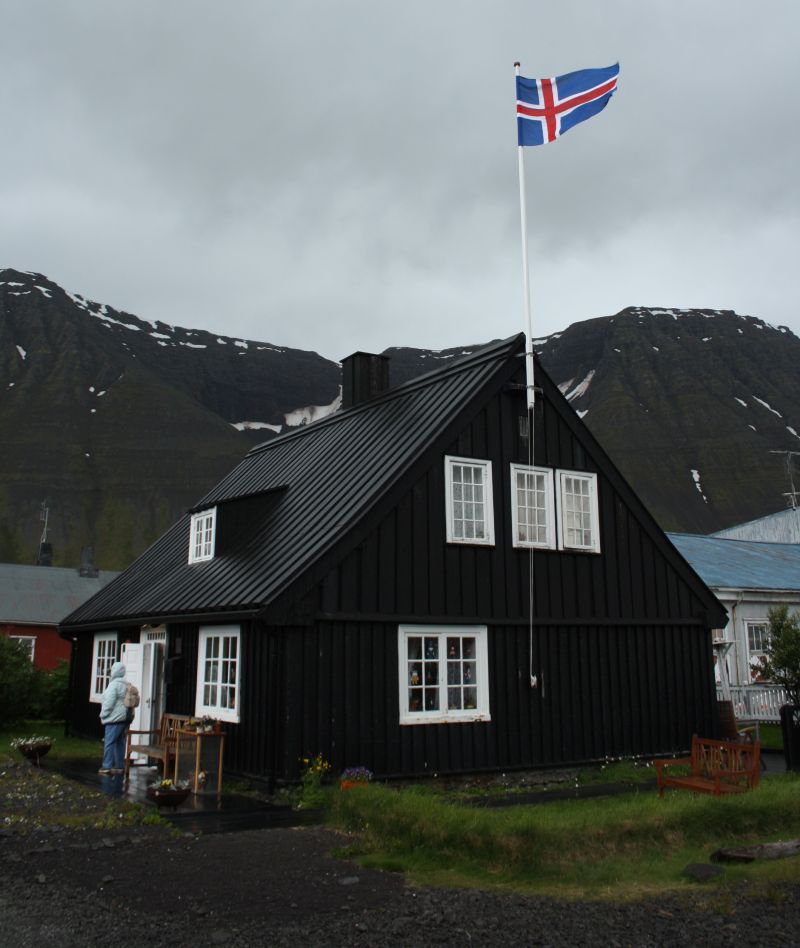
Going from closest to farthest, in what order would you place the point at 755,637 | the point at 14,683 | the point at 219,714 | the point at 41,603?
the point at 219,714, the point at 14,683, the point at 755,637, the point at 41,603

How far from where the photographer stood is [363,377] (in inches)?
778

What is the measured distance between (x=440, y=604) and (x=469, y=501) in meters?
1.83

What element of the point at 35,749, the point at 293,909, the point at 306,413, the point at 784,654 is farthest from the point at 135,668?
the point at 306,413

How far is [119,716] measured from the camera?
14500 mm

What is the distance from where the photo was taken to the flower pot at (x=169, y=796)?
11.4 meters

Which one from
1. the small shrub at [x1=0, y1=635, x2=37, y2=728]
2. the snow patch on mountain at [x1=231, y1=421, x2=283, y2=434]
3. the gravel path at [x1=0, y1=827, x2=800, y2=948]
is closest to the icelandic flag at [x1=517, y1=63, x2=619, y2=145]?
the gravel path at [x1=0, y1=827, x2=800, y2=948]

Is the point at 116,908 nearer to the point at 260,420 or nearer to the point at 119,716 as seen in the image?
the point at 119,716

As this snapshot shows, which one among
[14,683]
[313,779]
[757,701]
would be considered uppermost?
[14,683]

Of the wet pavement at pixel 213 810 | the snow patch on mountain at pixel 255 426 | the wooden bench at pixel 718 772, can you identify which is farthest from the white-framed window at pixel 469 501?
the snow patch on mountain at pixel 255 426

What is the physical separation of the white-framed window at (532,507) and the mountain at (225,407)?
241ft

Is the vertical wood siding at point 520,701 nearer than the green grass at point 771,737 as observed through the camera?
Yes

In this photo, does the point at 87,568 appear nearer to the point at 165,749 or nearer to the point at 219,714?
the point at 219,714

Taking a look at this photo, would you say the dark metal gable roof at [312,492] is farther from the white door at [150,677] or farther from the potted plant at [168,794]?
the potted plant at [168,794]

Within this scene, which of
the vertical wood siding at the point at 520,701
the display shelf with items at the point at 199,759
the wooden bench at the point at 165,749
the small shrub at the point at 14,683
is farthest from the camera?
the small shrub at the point at 14,683
